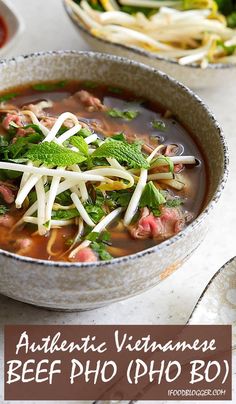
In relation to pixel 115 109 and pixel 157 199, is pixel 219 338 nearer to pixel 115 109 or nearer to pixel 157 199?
pixel 157 199

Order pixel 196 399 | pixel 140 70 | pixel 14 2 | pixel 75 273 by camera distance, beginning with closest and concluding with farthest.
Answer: pixel 75 273 < pixel 196 399 < pixel 140 70 < pixel 14 2

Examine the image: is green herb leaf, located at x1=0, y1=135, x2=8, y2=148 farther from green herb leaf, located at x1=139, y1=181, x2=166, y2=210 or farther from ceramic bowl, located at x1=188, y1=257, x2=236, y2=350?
ceramic bowl, located at x1=188, y1=257, x2=236, y2=350

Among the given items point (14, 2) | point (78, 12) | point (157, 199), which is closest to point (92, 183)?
point (157, 199)

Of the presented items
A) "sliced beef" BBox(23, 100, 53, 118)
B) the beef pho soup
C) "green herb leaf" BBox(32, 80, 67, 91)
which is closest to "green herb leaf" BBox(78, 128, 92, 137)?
the beef pho soup

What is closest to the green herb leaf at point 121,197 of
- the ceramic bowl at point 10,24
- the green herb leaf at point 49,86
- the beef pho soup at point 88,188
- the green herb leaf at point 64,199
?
the beef pho soup at point 88,188

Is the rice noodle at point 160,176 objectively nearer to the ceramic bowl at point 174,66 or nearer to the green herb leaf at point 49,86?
the green herb leaf at point 49,86

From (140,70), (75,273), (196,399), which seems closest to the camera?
(75,273)
